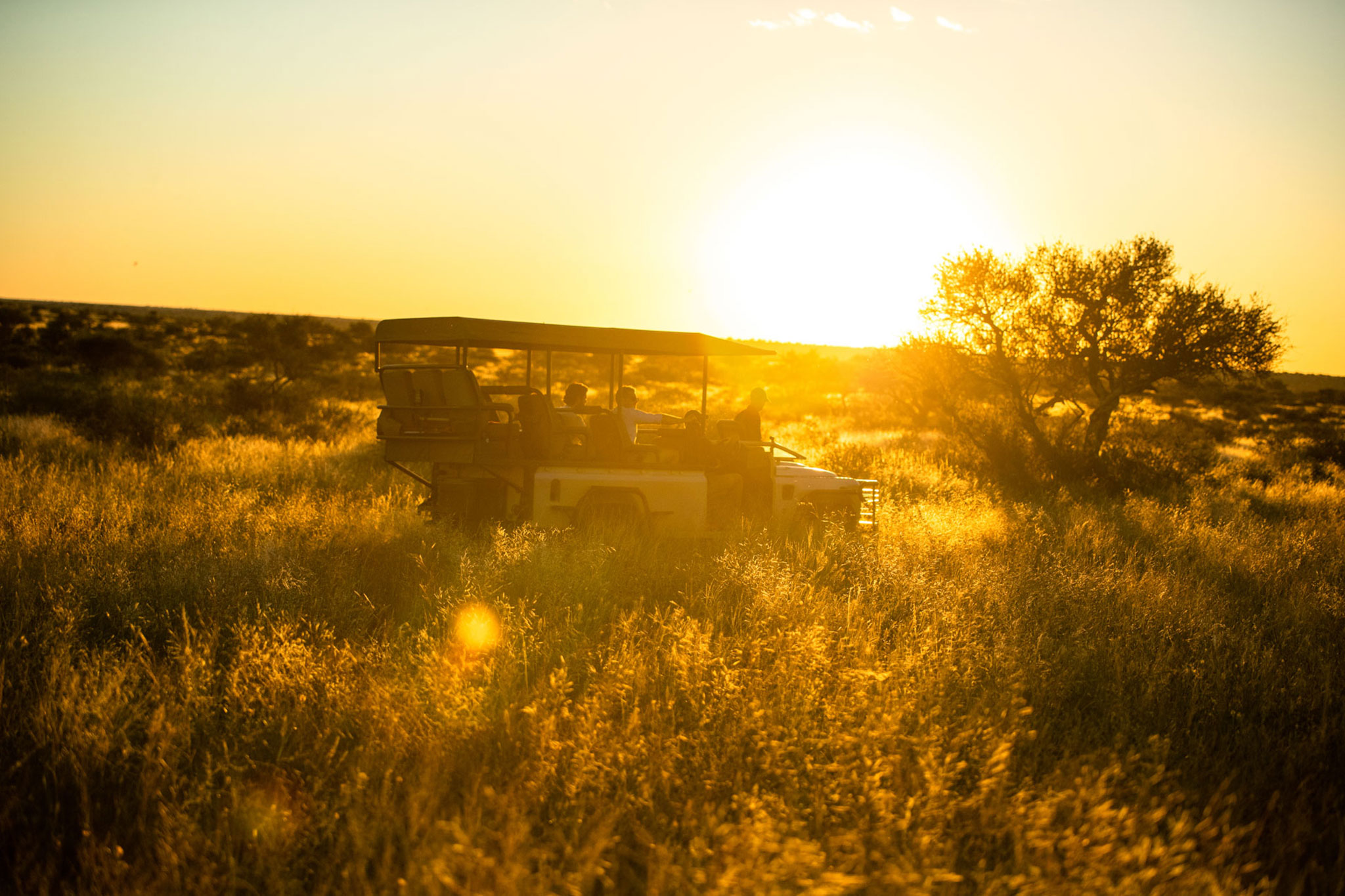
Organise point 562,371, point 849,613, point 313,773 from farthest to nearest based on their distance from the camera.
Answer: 1. point 562,371
2. point 849,613
3. point 313,773

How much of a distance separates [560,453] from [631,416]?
1.21m

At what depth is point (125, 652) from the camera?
5078 mm

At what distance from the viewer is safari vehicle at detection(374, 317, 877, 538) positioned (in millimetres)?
7926

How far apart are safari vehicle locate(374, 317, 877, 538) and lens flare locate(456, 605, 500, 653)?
2482mm

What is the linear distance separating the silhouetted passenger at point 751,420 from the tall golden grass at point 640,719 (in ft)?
6.70

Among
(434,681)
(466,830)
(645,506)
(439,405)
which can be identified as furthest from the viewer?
(645,506)

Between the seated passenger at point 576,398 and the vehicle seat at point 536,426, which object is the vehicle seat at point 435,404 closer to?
the vehicle seat at point 536,426

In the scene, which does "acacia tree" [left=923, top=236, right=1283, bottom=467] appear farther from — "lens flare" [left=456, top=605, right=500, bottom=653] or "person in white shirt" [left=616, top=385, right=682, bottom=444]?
"lens flare" [left=456, top=605, right=500, bottom=653]

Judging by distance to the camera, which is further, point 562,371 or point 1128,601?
point 562,371

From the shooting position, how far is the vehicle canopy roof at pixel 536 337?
25.7 feet

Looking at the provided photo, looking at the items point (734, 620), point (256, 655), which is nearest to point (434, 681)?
point (256, 655)

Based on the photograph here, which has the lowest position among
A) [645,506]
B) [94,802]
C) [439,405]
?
[94,802]

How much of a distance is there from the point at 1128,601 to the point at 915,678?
328 centimetres

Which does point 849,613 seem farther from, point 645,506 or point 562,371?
point 562,371
